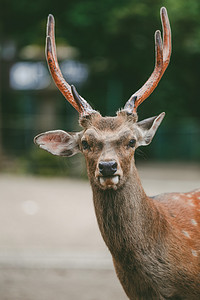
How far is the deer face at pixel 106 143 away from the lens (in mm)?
3316

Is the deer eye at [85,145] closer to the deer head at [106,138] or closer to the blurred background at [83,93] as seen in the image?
the deer head at [106,138]

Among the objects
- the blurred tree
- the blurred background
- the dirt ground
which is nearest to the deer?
the dirt ground

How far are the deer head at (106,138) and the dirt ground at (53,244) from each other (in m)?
2.47

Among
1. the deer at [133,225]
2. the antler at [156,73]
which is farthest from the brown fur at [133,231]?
the antler at [156,73]

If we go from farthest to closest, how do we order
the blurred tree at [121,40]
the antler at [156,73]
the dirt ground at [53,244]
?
the blurred tree at [121,40]
the dirt ground at [53,244]
the antler at [156,73]

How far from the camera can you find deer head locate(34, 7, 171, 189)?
3.33 meters

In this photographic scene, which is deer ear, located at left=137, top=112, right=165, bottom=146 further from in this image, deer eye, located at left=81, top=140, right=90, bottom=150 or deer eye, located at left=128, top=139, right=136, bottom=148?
deer eye, located at left=81, top=140, right=90, bottom=150

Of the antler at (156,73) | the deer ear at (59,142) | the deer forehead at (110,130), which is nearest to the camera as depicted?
the deer forehead at (110,130)

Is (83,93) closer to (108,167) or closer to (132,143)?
(132,143)

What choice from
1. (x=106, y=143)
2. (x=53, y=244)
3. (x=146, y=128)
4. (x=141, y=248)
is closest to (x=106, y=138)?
(x=106, y=143)

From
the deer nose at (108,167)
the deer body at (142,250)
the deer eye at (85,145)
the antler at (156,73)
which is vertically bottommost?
the deer body at (142,250)

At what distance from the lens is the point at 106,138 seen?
347 centimetres

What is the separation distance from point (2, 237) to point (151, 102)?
35.0 feet

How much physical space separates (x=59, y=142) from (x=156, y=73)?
1.01 meters
